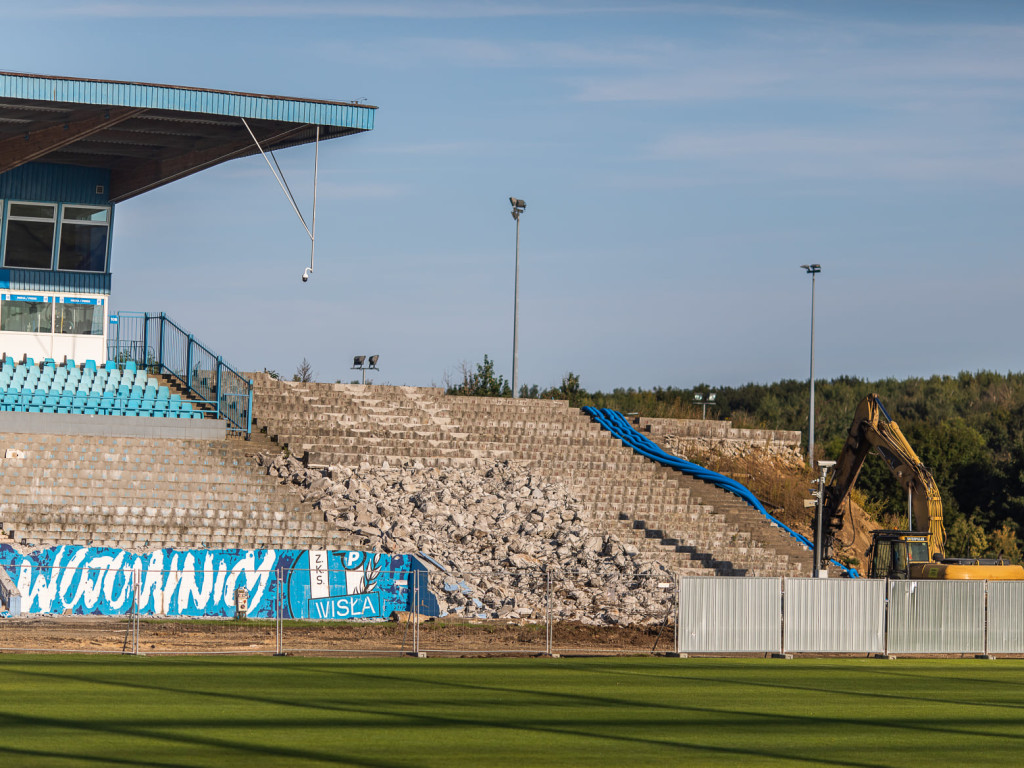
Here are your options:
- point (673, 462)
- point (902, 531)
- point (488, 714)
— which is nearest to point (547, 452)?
point (673, 462)

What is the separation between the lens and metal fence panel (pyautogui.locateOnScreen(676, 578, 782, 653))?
2616 centimetres

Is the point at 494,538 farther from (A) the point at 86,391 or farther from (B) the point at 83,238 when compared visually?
(B) the point at 83,238

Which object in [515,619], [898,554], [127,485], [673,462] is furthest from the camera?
[673,462]

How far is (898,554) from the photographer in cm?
3241

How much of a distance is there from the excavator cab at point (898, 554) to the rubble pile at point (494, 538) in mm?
5341

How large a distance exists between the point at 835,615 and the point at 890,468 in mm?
10199

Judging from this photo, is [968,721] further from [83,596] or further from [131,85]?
[131,85]

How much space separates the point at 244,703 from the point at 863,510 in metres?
38.8

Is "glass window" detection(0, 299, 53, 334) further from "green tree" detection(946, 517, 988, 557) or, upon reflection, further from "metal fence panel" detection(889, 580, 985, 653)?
"green tree" detection(946, 517, 988, 557)

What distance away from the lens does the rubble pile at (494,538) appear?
3197cm

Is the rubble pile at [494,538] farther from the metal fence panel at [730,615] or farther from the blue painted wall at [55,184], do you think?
the blue painted wall at [55,184]

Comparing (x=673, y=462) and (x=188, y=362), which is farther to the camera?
(x=673, y=462)

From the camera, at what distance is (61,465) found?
33.5m

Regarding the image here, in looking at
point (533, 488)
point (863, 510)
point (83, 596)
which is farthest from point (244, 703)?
point (863, 510)
